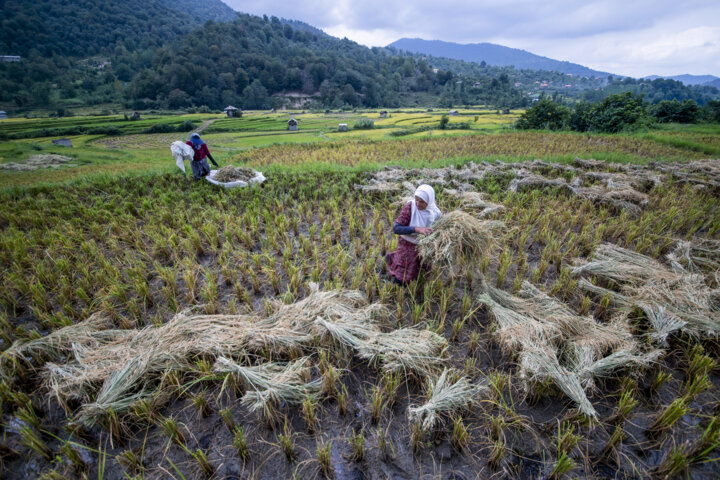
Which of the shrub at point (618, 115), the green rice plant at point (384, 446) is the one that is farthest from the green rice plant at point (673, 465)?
the shrub at point (618, 115)

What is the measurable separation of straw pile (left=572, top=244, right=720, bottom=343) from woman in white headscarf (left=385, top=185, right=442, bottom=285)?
1733 mm

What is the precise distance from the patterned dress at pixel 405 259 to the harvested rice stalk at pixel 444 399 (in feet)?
3.97

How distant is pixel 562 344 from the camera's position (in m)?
2.27

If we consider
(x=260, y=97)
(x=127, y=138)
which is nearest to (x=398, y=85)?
(x=260, y=97)

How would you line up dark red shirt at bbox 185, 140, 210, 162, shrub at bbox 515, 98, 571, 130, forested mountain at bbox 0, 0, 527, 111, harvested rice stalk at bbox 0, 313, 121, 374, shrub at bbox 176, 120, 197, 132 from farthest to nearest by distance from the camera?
1. forested mountain at bbox 0, 0, 527, 111
2. shrub at bbox 176, 120, 197, 132
3. shrub at bbox 515, 98, 571, 130
4. dark red shirt at bbox 185, 140, 210, 162
5. harvested rice stalk at bbox 0, 313, 121, 374

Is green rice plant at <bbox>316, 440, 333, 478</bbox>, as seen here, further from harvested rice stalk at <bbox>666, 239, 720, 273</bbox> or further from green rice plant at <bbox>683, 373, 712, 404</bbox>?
harvested rice stalk at <bbox>666, 239, 720, 273</bbox>

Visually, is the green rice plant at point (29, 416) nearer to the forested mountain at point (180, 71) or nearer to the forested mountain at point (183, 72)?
the forested mountain at point (183, 72)

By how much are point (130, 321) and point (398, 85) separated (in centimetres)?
7190

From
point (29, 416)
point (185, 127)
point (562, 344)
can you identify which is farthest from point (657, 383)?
point (185, 127)

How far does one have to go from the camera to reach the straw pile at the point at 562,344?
6.26ft

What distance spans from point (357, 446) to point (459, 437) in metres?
0.63

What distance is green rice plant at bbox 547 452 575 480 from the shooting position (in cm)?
151

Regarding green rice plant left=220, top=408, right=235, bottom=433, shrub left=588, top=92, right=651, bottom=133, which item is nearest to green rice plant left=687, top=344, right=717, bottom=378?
green rice plant left=220, top=408, right=235, bottom=433

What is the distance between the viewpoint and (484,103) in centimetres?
4750
